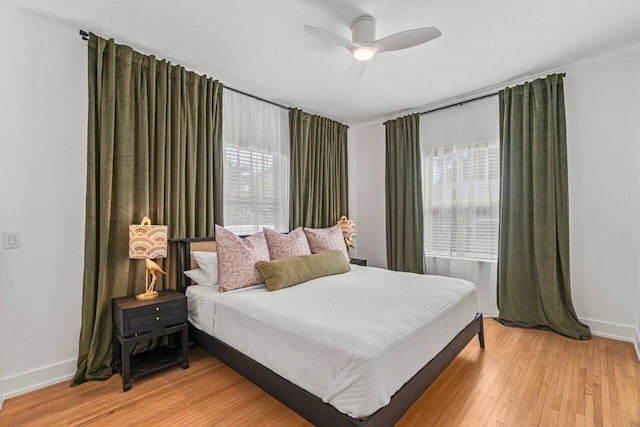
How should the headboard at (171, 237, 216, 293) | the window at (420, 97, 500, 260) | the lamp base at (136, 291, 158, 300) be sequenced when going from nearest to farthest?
the lamp base at (136, 291, 158, 300)
the headboard at (171, 237, 216, 293)
the window at (420, 97, 500, 260)

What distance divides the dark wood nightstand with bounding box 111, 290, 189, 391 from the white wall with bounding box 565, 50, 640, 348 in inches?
146

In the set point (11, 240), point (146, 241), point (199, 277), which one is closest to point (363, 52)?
point (146, 241)

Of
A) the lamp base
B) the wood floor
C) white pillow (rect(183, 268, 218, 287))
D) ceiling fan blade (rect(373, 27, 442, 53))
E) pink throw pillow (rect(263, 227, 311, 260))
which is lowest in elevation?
the wood floor

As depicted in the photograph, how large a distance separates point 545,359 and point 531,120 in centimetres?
232

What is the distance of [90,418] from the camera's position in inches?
69.9

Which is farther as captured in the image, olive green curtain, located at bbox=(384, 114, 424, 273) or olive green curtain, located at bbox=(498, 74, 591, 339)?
olive green curtain, located at bbox=(384, 114, 424, 273)

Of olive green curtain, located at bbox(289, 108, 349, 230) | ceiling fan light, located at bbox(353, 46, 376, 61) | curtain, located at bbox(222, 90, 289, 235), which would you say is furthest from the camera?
olive green curtain, located at bbox(289, 108, 349, 230)

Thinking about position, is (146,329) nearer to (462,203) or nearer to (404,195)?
(404,195)

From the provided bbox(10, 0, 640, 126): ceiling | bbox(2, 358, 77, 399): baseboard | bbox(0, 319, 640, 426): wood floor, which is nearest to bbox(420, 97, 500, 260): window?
bbox(10, 0, 640, 126): ceiling

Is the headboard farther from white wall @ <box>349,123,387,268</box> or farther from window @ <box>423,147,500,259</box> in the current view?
window @ <box>423,147,500,259</box>

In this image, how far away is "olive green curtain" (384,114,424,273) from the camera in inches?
159

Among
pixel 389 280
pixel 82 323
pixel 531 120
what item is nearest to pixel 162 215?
pixel 82 323

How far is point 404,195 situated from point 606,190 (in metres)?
2.03

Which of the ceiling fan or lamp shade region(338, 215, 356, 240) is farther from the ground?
the ceiling fan
